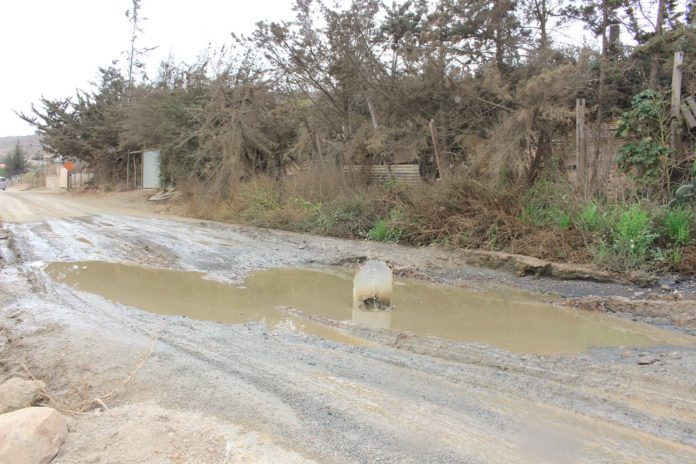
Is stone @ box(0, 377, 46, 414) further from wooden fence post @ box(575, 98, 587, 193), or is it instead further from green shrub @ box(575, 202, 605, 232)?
wooden fence post @ box(575, 98, 587, 193)

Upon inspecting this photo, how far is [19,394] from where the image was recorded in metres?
3.62

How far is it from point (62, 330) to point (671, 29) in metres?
12.8

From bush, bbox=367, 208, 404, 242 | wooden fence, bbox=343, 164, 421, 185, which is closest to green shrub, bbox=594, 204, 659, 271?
bush, bbox=367, 208, 404, 242

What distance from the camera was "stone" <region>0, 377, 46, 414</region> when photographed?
352cm

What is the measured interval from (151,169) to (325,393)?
2590cm

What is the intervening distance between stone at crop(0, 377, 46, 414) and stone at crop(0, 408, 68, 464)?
0.61 metres

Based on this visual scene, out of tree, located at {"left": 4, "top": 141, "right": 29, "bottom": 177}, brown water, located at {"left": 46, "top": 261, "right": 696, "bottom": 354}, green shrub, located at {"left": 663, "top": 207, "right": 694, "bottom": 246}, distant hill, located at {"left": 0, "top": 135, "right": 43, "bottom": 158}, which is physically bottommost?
brown water, located at {"left": 46, "top": 261, "right": 696, "bottom": 354}

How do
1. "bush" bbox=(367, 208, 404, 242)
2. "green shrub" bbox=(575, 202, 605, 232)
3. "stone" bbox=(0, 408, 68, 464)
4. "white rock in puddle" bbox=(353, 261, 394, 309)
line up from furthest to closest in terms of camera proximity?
"bush" bbox=(367, 208, 404, 242) < "green shrub" bbox=(575, 202, 605, 232) < "white rock in puddle" bbox=(353, 261, 394, 309) < "stone" bbox=(0, 408, 68, 464)

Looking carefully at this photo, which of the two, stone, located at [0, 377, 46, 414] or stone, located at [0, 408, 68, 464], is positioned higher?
stone, located at [0, 408, 68, 464]

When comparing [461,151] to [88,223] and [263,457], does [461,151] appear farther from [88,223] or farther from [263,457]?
[263,457]

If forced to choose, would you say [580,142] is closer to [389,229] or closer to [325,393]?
[389,229]

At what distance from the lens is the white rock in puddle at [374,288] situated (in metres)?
6.82

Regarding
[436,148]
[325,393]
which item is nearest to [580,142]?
[436,148]

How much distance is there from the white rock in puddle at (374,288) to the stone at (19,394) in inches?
156
